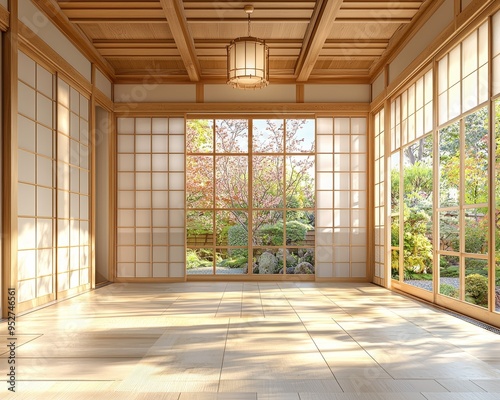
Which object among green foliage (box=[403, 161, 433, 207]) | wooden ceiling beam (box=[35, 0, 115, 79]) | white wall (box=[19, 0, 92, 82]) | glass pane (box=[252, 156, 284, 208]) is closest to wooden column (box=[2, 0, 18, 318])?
white wall (box=[19, 0, 92, 82])

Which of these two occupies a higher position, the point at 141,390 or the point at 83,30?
the point at 83,30

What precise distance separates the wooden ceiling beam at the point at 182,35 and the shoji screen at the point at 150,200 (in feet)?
3.26

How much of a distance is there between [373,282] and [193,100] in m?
3.53

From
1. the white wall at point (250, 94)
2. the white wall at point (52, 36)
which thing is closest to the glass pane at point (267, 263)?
the white wall at point (250, 94)

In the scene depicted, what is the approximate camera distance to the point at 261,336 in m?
3.62

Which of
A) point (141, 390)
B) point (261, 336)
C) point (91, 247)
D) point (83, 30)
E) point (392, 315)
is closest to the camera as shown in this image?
point (141, 390)

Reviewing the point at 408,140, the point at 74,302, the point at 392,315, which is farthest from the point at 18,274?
the point at 408,140

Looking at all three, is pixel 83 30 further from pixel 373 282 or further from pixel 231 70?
pixel 373 282

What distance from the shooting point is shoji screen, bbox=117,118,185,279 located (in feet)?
25.2

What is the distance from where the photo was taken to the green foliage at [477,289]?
274 inches

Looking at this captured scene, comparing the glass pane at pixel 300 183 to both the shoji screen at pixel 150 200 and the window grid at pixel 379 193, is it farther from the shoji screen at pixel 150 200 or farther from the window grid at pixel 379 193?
the shoji screen at pixel 150 200

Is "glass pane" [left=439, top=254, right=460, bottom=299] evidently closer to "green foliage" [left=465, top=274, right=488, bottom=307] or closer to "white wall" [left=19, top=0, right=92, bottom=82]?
"green foliage" [left=465, top=274, right=488, bottom=307]

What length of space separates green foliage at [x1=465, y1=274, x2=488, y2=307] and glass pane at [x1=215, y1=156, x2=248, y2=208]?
17.6 feet

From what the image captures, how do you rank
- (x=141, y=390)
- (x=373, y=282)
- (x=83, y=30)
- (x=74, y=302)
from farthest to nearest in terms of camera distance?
(x=373, y=282)
(x=83, y=30)
(x=74, y=302)
(x=141, y=390)
